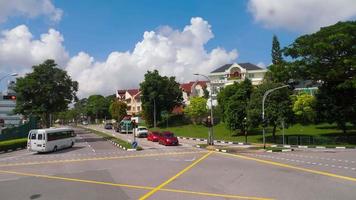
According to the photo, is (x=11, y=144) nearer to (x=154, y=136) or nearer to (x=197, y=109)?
(x=154, y=136)

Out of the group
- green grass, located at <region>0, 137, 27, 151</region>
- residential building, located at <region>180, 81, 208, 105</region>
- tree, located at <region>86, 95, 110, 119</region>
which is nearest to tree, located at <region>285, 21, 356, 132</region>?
green grass, located at <region>0, 137, 27, 151</region>

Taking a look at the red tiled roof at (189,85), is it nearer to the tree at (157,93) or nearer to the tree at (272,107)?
the tree at (157,93)

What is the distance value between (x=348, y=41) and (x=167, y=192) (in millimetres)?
35104

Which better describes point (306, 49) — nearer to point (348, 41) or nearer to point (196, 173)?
point (348, 41)

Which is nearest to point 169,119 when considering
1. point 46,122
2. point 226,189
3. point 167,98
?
point 167,98

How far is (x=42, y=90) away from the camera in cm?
5550

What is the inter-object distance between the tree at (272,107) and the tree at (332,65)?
3325 mm

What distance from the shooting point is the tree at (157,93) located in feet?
279

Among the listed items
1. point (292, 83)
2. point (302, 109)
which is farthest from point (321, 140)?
point (302, 109)

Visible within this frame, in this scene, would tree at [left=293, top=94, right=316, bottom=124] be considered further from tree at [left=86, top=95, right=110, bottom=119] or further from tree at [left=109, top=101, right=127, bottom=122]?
tree at [left=86, top=95, right=110, bottom=119]

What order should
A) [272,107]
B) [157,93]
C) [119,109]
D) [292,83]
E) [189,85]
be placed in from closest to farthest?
[272,107], [292,83], [157,93], [119,109], [189,85]

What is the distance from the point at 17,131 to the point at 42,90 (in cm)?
671

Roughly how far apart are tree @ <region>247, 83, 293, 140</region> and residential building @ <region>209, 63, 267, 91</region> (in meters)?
56.9

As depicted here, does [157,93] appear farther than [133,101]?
No
